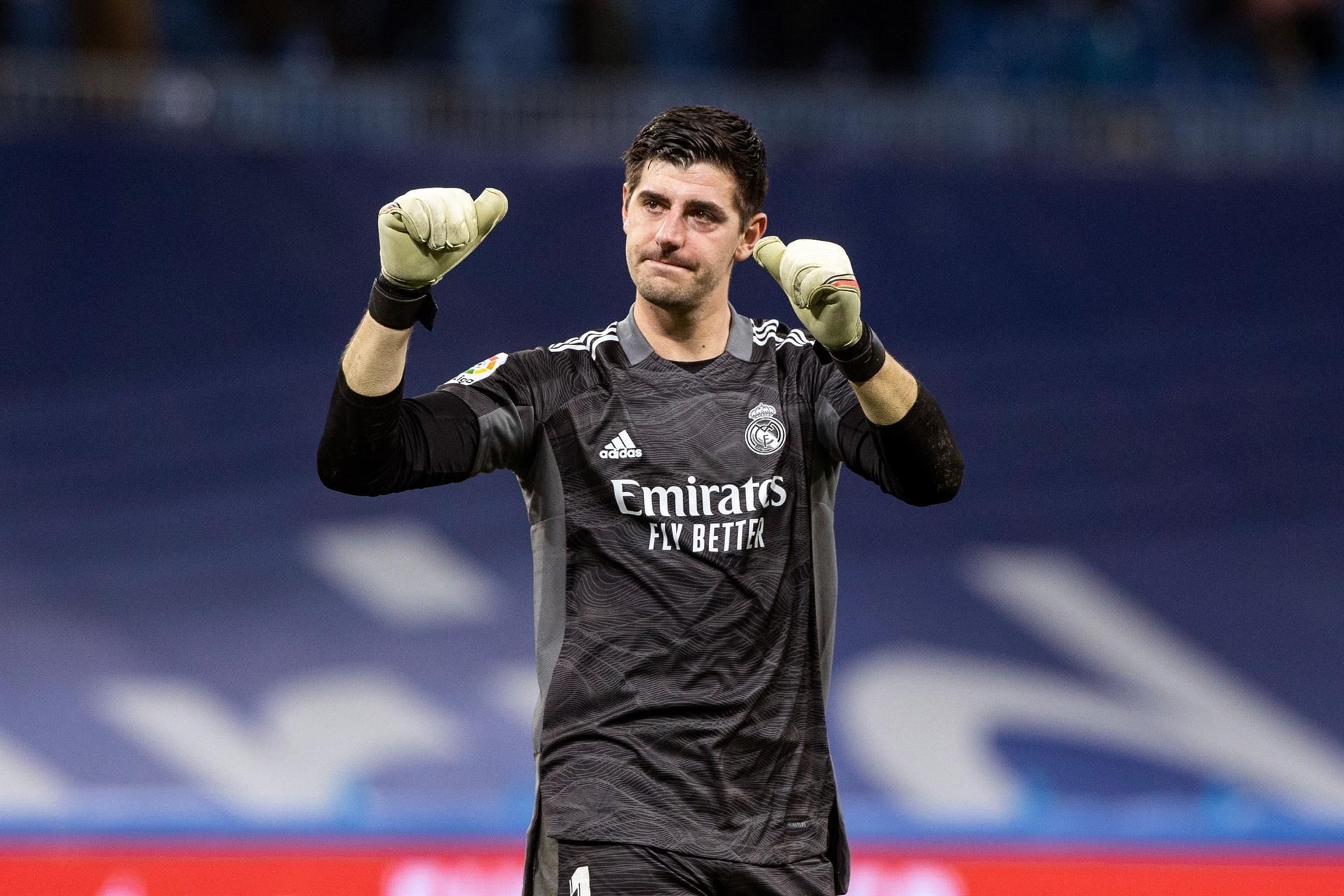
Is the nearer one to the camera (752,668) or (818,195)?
(752,668)

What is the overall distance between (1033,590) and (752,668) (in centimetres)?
439

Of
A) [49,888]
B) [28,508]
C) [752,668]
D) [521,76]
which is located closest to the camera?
[752,668]

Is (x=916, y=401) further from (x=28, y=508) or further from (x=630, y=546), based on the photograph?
(x=28, y=508)

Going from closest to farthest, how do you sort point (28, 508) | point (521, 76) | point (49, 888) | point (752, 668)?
point (752, 668), point (49, 888), point (28, 508), point (521, 76)

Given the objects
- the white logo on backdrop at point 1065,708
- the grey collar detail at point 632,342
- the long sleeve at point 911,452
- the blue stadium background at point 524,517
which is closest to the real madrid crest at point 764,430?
the long sleeve at point 911,452

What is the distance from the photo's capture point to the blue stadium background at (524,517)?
704 cm

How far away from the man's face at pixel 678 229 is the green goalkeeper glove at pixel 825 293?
0.15m

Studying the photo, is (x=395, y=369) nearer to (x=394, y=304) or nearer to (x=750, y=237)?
(x=394, y=304)

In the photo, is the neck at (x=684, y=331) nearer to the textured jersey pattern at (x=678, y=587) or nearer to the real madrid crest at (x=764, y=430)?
the textured jersey pattern at (x=678, y=587)

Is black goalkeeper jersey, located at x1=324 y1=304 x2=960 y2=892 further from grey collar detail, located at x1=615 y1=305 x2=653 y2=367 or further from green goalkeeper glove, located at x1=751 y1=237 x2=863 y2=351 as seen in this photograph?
green goalkeeper glove, located at x1=751 y1=237 x2=863 y2=351

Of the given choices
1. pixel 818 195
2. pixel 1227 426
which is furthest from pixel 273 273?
pixel 1227 426

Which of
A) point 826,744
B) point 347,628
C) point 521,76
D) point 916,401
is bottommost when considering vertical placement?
point 826,744

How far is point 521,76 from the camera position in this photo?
8117mm

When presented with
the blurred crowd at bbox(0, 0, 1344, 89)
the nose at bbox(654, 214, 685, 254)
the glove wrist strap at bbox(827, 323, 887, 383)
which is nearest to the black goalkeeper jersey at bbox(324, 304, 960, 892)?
the glove wrist strap at bbox(827, 323, 887, 383)
